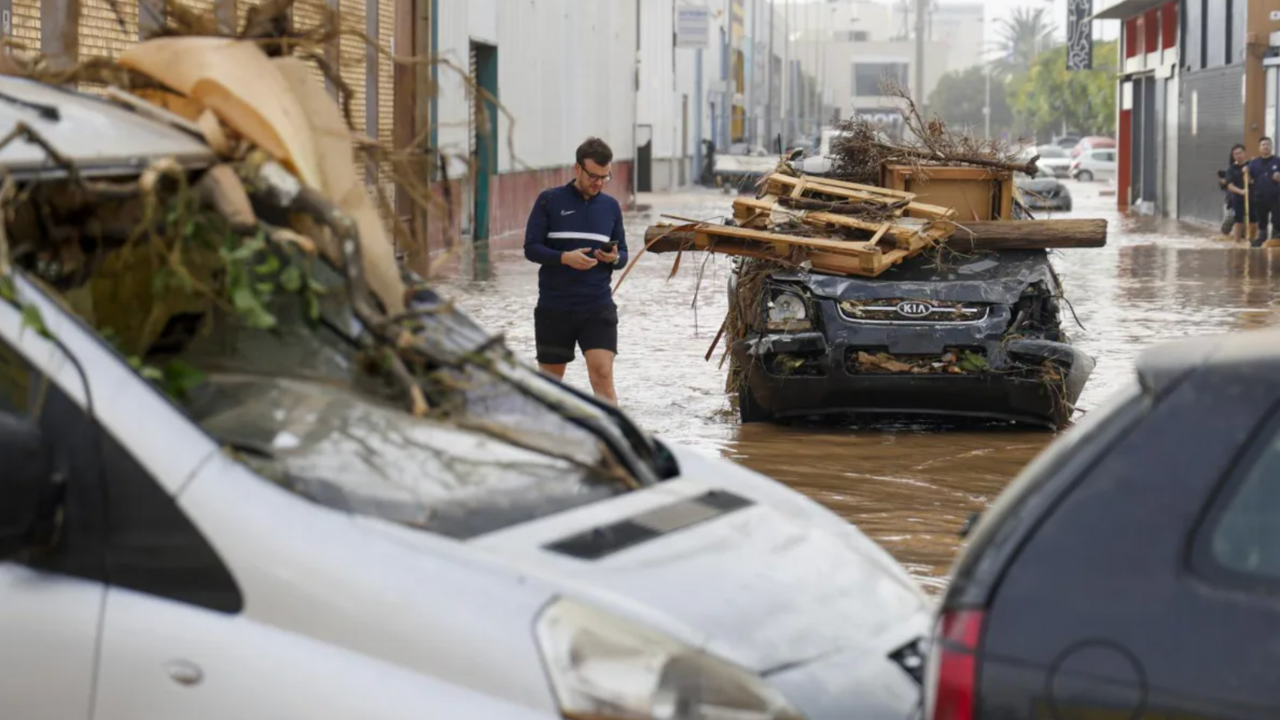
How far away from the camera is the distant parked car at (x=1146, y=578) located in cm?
295

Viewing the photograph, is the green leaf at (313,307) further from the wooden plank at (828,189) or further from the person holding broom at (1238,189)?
the person holding broom at (1238,189)

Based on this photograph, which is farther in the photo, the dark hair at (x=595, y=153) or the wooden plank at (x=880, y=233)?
the wooden plank at (x=880, y=233)

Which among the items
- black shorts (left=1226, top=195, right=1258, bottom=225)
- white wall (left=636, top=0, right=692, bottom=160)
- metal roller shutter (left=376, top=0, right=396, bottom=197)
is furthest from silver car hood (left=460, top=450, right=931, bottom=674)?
white wall (left=636, top=0, right=692, bottom=160)

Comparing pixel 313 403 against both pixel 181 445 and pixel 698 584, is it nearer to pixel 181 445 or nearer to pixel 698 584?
pixel 181 445

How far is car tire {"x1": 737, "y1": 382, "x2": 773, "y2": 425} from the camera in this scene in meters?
11.1

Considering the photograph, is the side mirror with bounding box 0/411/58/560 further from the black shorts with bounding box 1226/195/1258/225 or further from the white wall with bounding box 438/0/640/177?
the black shorts with bounding box 1226/195/1258/225

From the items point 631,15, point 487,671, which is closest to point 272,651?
point 487,671

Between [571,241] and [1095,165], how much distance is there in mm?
67657

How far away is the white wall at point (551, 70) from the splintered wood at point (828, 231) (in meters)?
12.6

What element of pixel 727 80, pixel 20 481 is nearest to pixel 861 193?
pixel 20 481

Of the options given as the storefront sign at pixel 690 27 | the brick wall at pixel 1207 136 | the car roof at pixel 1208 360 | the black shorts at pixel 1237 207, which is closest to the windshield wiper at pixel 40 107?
Result: the car roof at pixel 1208 360

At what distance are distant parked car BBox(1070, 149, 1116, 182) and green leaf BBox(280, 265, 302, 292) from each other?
72743 mm

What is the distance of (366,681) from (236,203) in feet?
3.74

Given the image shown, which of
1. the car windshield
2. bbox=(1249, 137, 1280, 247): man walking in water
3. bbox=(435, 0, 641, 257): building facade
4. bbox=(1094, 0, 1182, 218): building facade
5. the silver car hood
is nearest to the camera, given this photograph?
the silver car hood
